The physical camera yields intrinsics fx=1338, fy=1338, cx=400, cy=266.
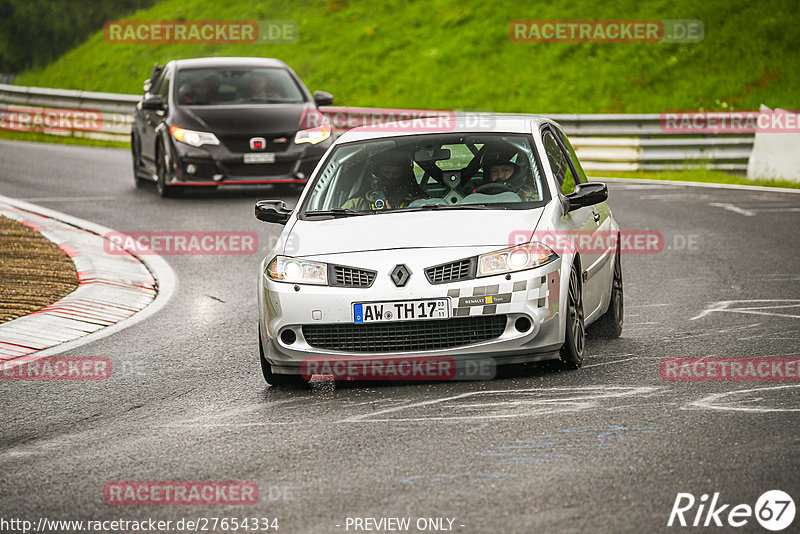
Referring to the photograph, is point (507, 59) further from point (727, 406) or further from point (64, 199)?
point (727, 406)

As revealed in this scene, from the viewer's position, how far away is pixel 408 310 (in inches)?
291

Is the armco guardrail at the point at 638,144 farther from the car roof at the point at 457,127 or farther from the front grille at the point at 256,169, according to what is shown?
the car roof at the point at 457,127

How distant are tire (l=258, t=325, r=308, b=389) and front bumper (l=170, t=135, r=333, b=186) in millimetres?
9784

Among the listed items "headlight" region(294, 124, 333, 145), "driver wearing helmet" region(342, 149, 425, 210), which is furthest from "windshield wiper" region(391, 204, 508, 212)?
"headlight" region(294, 124, 333, 145)

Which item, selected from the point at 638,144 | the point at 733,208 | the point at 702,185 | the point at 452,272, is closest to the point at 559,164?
the point at 452,272

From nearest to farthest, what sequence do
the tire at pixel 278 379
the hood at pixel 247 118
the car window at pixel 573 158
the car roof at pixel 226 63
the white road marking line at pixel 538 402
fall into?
the white road marking line at pixel 538 402 → the tire at pixel 278 379 → the car window at pixel 573 158 → the hood at pixel 247 118 → the car roof at pixel 226 63

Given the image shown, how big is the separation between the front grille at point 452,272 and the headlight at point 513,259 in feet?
0.18

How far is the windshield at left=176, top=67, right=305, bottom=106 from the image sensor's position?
18.8 metres

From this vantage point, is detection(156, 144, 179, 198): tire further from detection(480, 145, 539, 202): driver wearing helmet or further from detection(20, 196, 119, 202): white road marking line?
detection(480, 145, 539, 202): driver wearing helmet

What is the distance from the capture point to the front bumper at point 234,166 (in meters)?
17.6

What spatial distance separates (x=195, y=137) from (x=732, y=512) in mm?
13539

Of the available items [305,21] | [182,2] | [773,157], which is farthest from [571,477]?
[182,2]

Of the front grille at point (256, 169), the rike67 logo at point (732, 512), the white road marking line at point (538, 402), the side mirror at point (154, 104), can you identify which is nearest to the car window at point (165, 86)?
the side mirror at point (154, 104)

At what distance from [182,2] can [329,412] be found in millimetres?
39523
